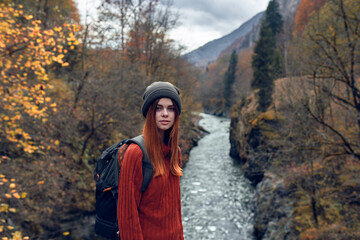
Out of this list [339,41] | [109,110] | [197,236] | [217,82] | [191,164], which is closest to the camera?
[339,41]

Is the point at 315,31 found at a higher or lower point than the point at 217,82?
lower

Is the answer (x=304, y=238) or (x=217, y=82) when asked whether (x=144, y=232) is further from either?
(x=217, y=82)

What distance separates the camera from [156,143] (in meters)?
1.72

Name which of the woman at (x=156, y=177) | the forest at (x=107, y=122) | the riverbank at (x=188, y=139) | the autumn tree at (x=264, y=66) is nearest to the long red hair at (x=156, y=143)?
the woman at (x=156, y=177)

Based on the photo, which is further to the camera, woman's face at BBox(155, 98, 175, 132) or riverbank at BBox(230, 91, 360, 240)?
riverbank at BBox(230, 91, 360, 240)

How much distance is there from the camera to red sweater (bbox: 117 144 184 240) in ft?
4.88

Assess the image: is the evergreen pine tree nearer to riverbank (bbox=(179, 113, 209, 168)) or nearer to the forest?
riverbank (bbox=(179, 113, 209, 168))

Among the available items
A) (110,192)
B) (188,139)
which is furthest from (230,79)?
(110,192)

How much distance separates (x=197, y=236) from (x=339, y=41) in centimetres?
832

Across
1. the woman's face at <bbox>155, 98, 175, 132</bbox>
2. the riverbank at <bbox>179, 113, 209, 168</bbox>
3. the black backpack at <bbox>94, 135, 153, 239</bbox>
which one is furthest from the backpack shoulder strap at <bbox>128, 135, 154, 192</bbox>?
the riverbank at <bbox>179, 113, 209, 168</bbox>

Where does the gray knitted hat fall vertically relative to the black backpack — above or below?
above

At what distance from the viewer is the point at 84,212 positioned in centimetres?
763

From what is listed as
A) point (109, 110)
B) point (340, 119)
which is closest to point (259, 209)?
point (340, 119)

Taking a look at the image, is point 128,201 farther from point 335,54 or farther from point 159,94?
point 335,54
